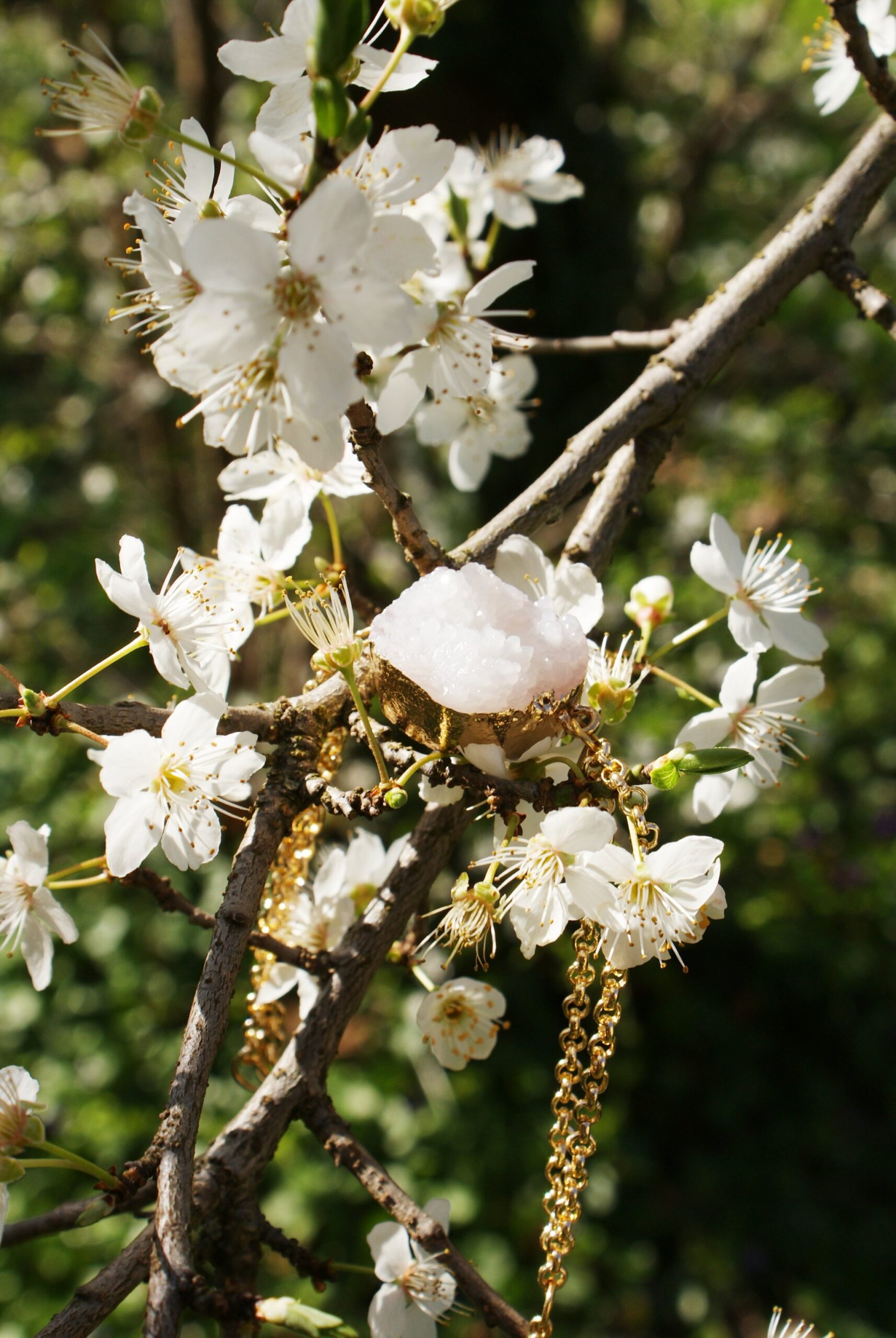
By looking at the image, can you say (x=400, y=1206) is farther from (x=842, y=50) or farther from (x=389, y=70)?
(x=842, y=50)

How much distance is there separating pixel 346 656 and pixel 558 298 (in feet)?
6.64

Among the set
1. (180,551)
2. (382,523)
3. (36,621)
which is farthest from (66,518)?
(180,551)

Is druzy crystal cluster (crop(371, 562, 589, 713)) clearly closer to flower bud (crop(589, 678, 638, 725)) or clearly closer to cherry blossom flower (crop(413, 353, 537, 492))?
flower bud (crop(589, 678, 638, 725))

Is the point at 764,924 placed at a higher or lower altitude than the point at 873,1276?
higher

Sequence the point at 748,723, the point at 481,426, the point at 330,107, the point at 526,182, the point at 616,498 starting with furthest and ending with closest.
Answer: the point at 526,182
the point at 481,426
the point at 616,498
the point at 748,723
the point at 330,107

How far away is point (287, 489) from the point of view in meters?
0.85

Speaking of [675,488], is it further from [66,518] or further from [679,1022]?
[66,518]

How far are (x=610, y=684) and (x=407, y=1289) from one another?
532 millimetres

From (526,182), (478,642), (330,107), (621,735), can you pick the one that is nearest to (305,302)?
(330,107)

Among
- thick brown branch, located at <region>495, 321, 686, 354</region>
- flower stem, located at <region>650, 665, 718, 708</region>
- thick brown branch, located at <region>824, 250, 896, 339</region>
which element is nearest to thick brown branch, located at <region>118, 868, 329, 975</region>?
flower stem, located at <region>650, 665, 718, 708</region>

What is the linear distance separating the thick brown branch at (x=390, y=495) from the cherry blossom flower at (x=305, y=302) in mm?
100

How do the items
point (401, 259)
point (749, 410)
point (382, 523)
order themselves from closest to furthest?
point (401, 259), point (382, 523), point (749, 410)

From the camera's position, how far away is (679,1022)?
97.2 inches

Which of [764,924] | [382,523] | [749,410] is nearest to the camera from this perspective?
[764,924]
